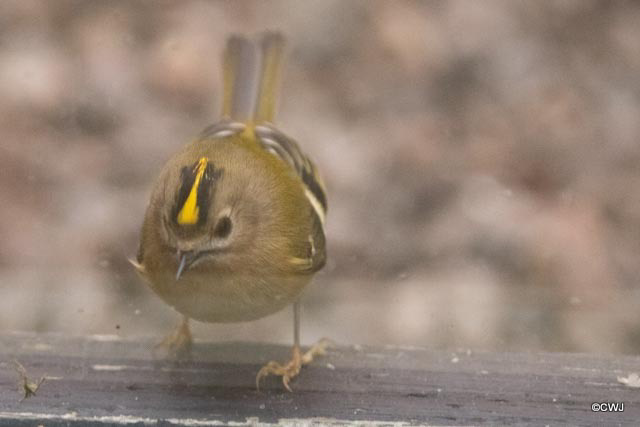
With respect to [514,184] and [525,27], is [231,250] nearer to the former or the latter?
[514,184]

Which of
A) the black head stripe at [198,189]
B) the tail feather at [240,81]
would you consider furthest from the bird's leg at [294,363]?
the tail feather at [240,81]

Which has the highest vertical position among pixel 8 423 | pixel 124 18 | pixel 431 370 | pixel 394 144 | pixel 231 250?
pixel 124 18

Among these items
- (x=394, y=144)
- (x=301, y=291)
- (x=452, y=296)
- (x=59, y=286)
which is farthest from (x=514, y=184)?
(x=59, y=286)

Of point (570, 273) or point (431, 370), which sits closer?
point (431, 370)

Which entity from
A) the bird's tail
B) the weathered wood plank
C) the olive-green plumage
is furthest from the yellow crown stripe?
the bird's tail

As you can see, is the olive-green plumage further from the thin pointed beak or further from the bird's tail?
the bird's tail

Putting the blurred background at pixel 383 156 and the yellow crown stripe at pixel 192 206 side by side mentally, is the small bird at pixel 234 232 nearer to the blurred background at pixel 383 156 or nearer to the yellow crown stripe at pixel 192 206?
the yellow crown stripe at pixel 192 206

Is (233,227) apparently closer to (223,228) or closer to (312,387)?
(223,228)

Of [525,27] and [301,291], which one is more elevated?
[525,27]
